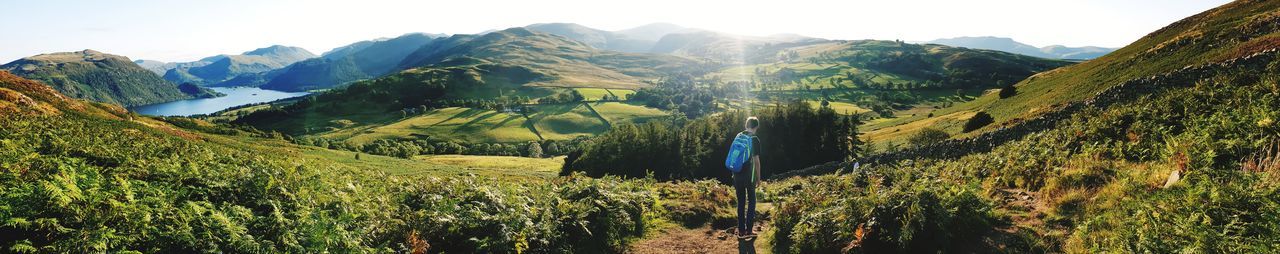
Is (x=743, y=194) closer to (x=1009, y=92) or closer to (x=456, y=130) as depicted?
(x=1009, y=92)

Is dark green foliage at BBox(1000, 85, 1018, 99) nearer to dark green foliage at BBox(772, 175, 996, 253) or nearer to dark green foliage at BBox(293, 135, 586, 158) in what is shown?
dark green foliage at BBox(772, 175, 996, 253)

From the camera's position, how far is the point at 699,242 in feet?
47.0

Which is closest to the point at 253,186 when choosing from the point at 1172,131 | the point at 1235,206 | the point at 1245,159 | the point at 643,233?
the point at 643,233

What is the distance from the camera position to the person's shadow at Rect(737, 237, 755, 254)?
12673mm

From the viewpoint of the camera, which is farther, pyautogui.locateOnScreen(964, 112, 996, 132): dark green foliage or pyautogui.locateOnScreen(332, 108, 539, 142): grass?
pyautogui.locateOnScreen(332, 108, 539, 142): grass

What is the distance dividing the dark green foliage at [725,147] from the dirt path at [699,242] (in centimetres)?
5094

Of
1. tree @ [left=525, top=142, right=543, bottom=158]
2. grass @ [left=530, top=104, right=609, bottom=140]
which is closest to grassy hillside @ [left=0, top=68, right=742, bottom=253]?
tree @ [left=525, top=142, right=543, bottom=158]

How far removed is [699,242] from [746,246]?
5.38ft

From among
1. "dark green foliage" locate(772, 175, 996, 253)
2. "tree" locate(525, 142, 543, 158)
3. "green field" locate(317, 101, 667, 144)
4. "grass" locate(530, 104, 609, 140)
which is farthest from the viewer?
"grass" locate(530, 104, 609, 140)

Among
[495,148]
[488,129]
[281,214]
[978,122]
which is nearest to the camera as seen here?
[281,214]

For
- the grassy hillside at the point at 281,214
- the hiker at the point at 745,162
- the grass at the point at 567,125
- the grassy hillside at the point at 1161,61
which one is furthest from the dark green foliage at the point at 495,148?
the hiker at the point at 745,162

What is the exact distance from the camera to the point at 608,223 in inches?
526

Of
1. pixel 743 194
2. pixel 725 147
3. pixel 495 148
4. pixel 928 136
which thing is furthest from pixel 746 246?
pixel 495 148

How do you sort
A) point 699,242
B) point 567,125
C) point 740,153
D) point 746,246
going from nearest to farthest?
1. point 740,153
2. point 746,246
3. point 699,242
4. point 567,125
